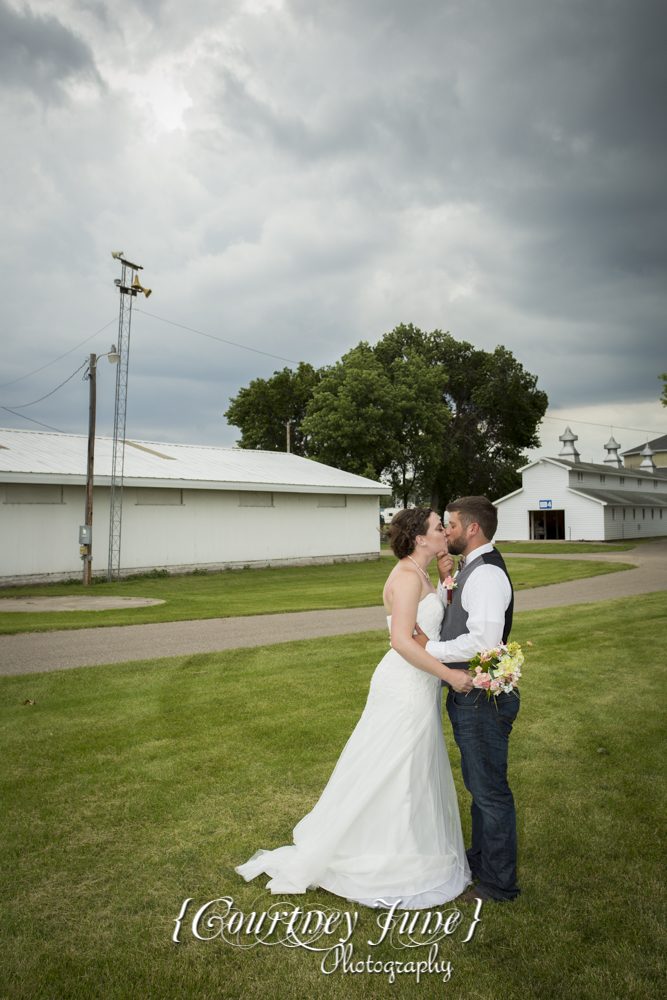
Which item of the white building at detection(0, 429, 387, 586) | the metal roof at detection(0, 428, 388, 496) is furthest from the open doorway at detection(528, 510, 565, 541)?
the metal roof at detection(0, 428, 388, 496)

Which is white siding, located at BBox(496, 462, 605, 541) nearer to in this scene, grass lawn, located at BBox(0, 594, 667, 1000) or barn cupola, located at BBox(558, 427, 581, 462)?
barn cupola, located at BBox(558, 427, 581, 462)

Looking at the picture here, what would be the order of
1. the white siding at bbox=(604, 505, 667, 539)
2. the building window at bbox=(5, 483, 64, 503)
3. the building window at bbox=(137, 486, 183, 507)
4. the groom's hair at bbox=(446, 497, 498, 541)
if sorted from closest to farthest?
the groom's hair at bbox=(446, 497, 498, 541)
the building window at bbox=(5, 483, 64, 503)
the building window at bbox=(137, 486, 183, 507)
the white siding at bbox=(604, 505, 667, 539)

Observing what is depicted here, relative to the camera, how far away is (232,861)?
3852mm

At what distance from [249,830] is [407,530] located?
7.48ft

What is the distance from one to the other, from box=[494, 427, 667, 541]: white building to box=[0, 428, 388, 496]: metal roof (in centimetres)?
1862

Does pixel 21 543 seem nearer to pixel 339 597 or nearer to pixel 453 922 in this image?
pixel 339 597

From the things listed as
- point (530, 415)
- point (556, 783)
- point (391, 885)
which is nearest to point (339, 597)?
point (556, 783)

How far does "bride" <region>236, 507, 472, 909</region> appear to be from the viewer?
3.46 m

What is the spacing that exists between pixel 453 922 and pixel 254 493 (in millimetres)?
23252

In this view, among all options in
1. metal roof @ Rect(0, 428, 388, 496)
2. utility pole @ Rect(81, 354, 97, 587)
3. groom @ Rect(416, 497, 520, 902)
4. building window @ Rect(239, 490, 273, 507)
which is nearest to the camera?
groom @ Rect(416, 497, 520, 902)

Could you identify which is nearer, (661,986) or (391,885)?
(661,986)

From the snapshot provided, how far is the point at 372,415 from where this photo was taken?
39250 millimetres

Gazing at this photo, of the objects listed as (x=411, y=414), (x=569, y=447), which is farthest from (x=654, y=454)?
(x=411, y=414)

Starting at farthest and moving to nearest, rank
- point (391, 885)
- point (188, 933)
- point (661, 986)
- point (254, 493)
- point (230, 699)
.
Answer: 1. point (254, 493)
2. point (230, 699)
3. point (391, 885)
4. point (188, 933)
5. point (661, 986)
